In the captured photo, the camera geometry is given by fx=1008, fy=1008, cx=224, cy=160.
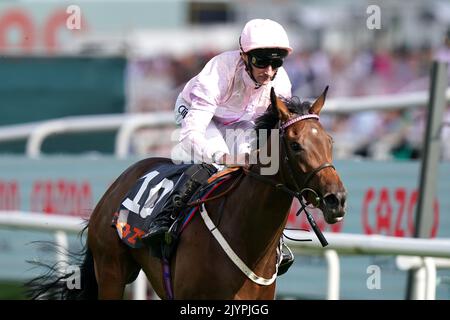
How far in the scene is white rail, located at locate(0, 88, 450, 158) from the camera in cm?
749

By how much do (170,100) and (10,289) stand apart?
6.13 meters

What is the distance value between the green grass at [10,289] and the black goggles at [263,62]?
4.08 metres

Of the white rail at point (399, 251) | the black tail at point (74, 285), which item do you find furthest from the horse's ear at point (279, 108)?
the black tail at point (74, 285)

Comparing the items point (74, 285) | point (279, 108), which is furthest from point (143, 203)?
point (279, 108)

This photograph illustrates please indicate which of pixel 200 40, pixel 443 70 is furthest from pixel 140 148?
pixel 200 40

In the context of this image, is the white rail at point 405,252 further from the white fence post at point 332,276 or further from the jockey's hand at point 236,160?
the jockey's hand at point 236,160

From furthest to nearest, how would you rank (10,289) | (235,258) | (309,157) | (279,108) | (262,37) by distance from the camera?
1. (10,289)
2. (262,37)
3. (235,258)
4. (279,108)
5. (309,157)

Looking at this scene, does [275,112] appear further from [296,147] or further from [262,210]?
[262,210]

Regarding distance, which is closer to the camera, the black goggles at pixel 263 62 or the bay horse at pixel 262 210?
the bay horse at pixel 262 210

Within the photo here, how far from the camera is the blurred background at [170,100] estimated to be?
282 inches

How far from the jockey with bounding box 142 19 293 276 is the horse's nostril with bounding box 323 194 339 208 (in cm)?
59

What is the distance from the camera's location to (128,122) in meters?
8.68

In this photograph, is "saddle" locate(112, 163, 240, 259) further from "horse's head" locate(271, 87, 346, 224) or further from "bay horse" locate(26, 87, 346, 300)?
"horse's head" locate(271, 87, 346, 224)
